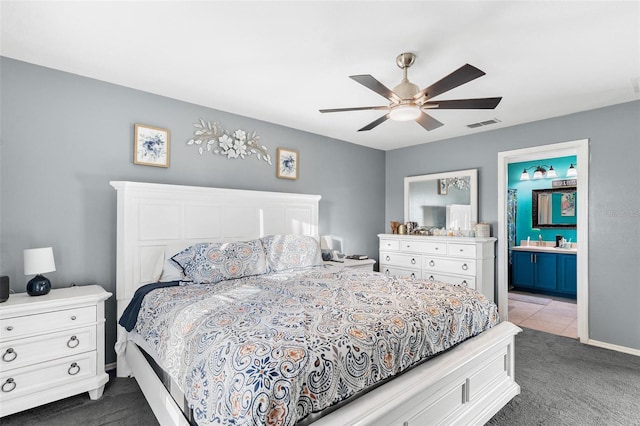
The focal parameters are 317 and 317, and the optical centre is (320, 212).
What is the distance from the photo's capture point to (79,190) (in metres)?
2.70

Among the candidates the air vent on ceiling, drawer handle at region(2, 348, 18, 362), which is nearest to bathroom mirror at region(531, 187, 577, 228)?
the air vent on ceiling

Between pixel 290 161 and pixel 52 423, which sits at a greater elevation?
pixel 290 161

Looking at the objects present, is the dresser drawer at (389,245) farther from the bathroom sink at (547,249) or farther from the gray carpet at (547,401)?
the bathroom sink at (547,249)

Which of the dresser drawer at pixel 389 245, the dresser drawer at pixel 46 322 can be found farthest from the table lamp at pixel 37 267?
the dresser drawer at pixel 389 245

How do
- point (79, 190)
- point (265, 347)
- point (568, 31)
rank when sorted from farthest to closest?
point (79, 190)
point (568, 31)
point (265, 347)

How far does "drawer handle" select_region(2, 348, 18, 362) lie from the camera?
80.2 inches

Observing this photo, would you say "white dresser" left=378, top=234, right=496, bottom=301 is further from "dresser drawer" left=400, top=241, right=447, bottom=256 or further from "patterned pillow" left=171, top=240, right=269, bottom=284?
"patterned pillow" left=171, top=240, right=269, bottom=284

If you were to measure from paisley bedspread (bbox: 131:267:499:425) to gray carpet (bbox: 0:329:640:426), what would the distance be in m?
0.46

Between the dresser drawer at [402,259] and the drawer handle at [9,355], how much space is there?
164 inches

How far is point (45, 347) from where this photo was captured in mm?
2186

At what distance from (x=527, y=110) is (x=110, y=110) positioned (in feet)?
14.1

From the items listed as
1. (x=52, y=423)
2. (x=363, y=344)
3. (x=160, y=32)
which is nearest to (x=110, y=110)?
(x=160, y=32)

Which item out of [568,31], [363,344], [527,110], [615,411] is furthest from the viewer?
[527,110]

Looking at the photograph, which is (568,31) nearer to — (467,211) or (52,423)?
(467,211)
